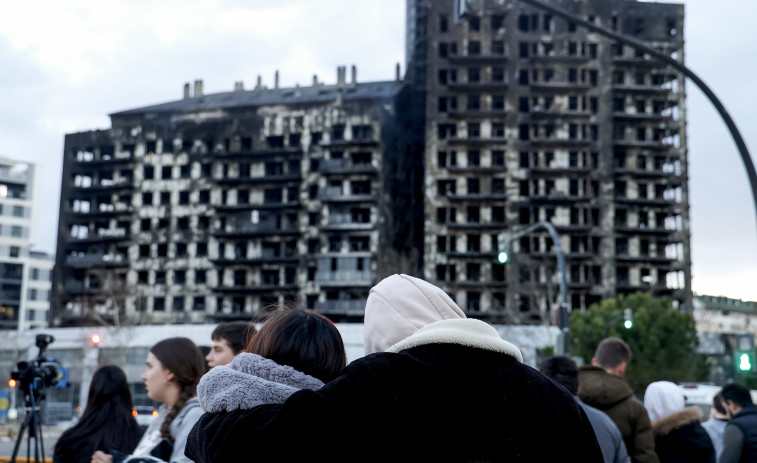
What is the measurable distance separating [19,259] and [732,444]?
113m

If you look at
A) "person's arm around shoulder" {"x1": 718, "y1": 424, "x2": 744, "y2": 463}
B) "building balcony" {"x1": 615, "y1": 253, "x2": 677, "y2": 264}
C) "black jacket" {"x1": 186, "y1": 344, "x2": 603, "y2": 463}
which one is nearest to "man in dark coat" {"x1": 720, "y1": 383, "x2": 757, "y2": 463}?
"person's arm around shoulder" {"x1": 718, "y1": 424, "x2": 744, "y2": 463}

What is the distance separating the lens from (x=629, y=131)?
7344cm

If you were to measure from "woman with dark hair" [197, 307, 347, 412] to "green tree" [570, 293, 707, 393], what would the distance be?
50.4 metres

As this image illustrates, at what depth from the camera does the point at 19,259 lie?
109 metres

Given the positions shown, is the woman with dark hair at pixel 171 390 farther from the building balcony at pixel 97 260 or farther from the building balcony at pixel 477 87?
the building balcony at pixel 97 260

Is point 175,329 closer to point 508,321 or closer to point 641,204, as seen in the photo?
point 508,321

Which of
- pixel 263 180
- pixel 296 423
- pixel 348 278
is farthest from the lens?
pixel 263 180

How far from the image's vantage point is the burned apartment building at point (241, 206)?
234 feet

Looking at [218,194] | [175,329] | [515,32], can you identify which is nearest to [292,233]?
[218,194]

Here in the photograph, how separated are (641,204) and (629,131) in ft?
21.8

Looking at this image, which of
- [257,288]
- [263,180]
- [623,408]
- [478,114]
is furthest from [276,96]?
[623,408]

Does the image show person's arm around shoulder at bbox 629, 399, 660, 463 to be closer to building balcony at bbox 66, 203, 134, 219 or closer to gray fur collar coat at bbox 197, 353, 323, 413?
gray fur collar coat at bbox 197, 353, 323, 413

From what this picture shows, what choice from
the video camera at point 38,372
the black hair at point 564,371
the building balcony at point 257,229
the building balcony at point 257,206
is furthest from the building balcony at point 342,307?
the black hair at point 564,371

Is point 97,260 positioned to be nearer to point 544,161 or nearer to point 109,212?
point 109,212
